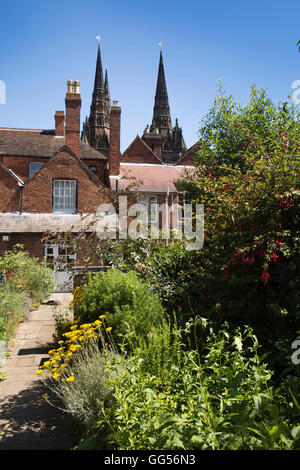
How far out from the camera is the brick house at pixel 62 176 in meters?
18.4

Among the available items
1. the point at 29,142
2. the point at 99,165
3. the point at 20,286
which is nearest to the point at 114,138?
the point at 99,165

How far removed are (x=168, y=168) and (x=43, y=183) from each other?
40.8 ft

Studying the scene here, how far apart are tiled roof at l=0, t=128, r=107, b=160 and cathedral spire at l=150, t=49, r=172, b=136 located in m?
42.1

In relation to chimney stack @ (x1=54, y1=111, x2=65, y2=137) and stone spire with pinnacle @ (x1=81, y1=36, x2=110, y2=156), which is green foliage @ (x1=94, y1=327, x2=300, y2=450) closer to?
chimney stack @ (x1=54, y1=111, x2=65, y2=137)

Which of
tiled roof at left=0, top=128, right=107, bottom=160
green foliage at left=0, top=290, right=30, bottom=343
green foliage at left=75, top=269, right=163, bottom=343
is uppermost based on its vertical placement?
tiled roof at left=0, top=128, right=107, bottom=160

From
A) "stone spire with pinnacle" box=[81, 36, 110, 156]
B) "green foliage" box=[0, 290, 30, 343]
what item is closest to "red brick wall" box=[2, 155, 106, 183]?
"green foliage" box=[0, 290, 30, 343]

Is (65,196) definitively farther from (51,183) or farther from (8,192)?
(8,192)

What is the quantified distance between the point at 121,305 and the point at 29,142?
24.1 meters

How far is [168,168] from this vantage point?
97.4 feet

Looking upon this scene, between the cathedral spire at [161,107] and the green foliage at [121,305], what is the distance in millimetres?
63861

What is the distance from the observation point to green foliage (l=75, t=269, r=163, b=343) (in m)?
4.94

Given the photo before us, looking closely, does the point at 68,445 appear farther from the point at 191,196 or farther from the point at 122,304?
the point at 191,196
